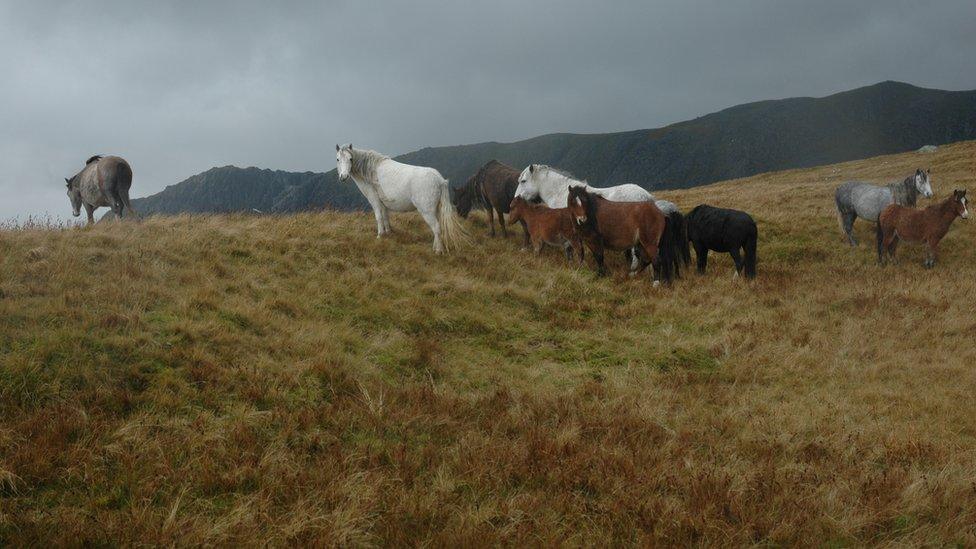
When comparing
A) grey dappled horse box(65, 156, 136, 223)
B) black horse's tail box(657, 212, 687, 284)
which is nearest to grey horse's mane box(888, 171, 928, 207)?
black horse's tail box(657, 212, 687, 284)

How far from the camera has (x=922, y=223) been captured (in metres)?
14.4

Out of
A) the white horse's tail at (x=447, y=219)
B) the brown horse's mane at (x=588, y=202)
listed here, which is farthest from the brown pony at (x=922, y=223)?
the white horse's tail at (x=447, y=219)

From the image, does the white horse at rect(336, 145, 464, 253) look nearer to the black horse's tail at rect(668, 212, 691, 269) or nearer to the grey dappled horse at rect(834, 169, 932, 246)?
the black horse's tail at rect(668, 212, 691, 269)

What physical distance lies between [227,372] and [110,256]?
4.80 metres

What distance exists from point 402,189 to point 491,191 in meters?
3.76

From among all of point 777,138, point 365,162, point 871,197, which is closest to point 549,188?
point 365,162

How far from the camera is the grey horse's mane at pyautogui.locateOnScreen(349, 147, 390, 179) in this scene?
12.8 meters

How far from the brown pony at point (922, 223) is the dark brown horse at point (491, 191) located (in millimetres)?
9992

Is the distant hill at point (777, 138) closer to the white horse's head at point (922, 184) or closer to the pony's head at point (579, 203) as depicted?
the white horse's head at point (922, 184)

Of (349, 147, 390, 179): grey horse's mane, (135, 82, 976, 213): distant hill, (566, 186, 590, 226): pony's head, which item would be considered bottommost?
(566, 186, 590, 226): pony's head

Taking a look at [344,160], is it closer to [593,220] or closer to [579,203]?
[579,203]

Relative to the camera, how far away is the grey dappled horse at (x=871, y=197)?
1661 cm

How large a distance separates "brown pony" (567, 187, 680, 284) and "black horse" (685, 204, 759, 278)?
98 centimetres

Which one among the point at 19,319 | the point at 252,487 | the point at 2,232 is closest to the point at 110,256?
the point at 2,232
